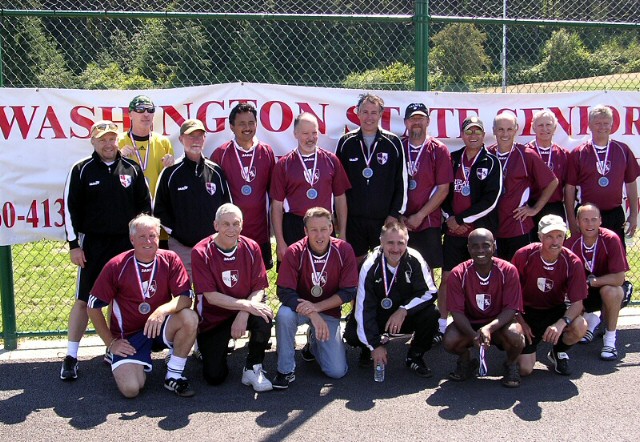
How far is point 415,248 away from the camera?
5879mm

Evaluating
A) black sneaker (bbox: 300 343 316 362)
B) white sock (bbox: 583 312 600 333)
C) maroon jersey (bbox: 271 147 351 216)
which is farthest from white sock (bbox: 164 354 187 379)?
white sock (bbox: 583 312 600 333)

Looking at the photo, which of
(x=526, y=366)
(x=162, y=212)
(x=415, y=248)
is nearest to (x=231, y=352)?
(x=162, y=212)

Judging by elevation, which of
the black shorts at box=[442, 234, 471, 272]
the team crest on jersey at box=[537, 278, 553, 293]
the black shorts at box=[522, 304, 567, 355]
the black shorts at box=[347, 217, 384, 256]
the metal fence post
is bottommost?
the black shorts at box=[522, 304, 567, 355]

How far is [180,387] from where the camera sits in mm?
4812

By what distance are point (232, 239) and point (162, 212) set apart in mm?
753

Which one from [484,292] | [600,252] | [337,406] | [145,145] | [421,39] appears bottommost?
[337,406]

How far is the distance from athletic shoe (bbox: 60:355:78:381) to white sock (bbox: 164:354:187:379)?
771mm

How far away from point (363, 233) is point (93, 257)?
2.17 meters

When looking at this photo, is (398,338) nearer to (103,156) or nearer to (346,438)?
(346,438)

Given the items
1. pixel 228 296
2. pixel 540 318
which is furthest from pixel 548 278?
pixel 228 296

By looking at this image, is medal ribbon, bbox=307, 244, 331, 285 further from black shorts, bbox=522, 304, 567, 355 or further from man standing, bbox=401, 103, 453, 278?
black shorts, bbox=522, 304, 567, 355

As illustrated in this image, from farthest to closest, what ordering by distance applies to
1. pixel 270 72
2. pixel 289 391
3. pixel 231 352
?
1. pixel 270 72
2. pixel 231 352
3. pixel 289 391

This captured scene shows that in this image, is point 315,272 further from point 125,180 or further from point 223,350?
point 125,180

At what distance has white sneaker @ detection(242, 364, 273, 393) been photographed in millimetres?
4867
